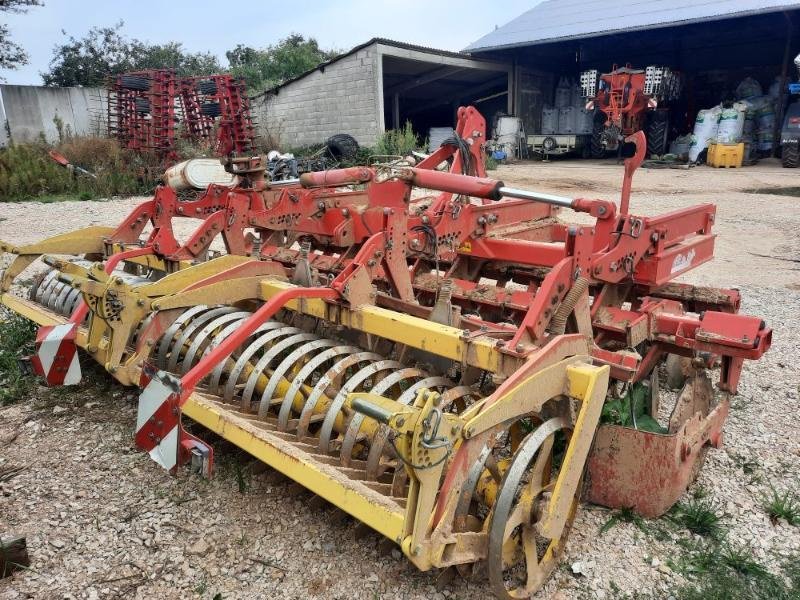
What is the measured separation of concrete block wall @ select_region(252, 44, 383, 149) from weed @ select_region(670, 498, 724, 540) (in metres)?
13.8

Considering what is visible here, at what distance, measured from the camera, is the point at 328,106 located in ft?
54.4

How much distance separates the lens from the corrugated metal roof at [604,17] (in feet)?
55.3

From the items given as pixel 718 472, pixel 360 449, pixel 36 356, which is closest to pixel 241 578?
pixel 360 449

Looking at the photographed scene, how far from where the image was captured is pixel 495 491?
2.38m

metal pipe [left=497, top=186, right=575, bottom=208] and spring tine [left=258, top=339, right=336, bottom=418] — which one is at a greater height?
metal pipe [left=497, top=186, right=575, bottom=208]

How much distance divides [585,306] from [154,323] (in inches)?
79.0

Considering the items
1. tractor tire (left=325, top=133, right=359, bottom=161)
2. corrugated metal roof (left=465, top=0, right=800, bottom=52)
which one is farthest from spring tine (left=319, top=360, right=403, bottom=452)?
corrugated metal roof (left=465, top=0, right=800, bottom=52)

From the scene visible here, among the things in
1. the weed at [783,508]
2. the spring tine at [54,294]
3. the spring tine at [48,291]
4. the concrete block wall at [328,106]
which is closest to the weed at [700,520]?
the weed at [783,508]

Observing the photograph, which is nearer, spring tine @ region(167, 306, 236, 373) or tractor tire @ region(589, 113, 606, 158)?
spring tine @ region(167, 306, 236, 373)

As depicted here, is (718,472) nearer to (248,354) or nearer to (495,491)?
(495,491)

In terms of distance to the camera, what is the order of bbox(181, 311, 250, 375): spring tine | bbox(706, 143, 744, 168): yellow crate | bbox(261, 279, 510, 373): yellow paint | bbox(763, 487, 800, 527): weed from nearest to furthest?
bbox(261, 279, 510, 373): yellow paint < bbox(763, 487, 800, 527): weed < bbox(181, 311, 250, 375): spring tine < bbox(706, 143, 744, 168): yellow crate

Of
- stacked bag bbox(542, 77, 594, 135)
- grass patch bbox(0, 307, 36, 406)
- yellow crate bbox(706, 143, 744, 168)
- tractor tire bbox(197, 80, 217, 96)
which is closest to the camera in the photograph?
grass patch bbox(0, 307, 36, 406)

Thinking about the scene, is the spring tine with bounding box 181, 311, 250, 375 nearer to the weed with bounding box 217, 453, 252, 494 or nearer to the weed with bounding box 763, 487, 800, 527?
the weed with bounding box 217, 453, 252, 494

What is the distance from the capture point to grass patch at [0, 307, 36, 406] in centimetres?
385
